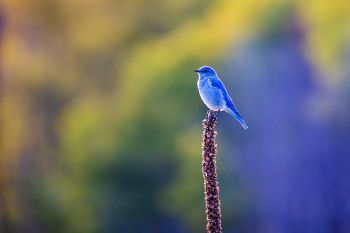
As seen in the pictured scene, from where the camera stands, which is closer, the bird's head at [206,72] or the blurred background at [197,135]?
the bird's head at [206,72]

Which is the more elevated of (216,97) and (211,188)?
(216,97)

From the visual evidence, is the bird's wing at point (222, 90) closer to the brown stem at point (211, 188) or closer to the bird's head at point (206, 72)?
the bird's head at point (206, 72)

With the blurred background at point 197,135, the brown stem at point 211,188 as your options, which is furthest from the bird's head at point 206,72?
the blurred background at point 197,135

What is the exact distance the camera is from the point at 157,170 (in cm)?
1627

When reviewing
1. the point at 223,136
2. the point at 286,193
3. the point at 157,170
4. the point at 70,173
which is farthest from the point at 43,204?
the point at 286,193

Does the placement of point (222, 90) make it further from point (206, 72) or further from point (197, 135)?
point (197, 135)

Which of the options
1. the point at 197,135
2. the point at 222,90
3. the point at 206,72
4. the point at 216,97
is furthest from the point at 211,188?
the point at 197,135

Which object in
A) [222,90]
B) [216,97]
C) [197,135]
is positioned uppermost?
[197,135]

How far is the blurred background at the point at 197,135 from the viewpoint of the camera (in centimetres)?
1612

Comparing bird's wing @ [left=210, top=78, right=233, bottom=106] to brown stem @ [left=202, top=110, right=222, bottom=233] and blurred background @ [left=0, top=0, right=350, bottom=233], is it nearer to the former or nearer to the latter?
brown stem @ [left=202, top=110, right=222, bottom=233]

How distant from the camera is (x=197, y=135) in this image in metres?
16.4

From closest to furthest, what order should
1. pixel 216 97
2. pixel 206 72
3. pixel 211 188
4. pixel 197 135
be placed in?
1. pixel 211 188
2. pixel 216 97
3. pixel 206 72
4. pixel 197 135

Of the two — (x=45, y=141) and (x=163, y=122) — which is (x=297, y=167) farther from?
(x=45, y=141)

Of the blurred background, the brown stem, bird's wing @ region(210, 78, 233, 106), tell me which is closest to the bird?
bird's wing @ region(210, 78, 233, 106)
